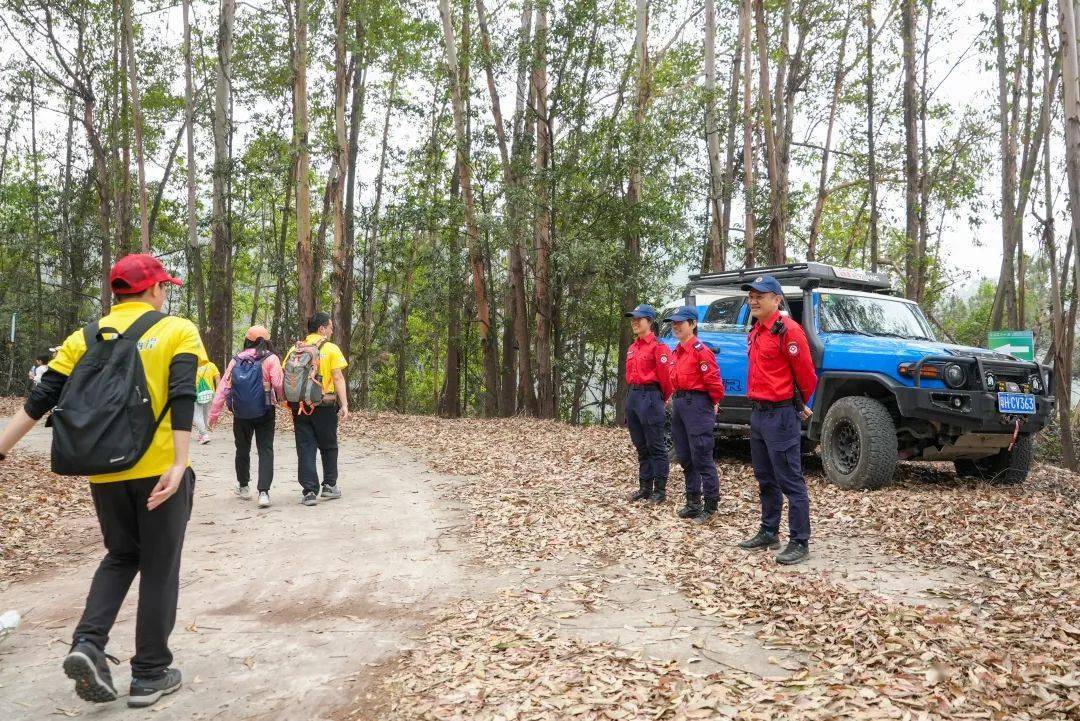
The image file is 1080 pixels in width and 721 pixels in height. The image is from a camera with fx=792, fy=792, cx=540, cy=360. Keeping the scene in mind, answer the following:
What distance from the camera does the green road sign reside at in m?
11.9

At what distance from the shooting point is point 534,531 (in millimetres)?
7051

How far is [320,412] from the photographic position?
8219 millimetres

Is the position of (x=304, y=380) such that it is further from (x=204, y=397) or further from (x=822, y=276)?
(x=204, y=397)

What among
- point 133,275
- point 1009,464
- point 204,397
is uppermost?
point 133,275

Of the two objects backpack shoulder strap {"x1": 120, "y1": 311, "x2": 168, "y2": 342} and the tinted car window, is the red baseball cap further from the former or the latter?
the tinted car window

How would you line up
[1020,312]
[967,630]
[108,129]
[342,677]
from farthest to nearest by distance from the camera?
[108,129] < [1020,312] < [967,630] < [342,677]

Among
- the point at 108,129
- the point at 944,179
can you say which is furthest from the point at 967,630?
the point at 108,129

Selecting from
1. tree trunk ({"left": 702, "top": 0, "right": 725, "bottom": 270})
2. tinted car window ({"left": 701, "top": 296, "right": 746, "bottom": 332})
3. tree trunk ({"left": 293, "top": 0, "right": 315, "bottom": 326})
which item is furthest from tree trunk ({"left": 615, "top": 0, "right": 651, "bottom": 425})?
tinted car window ({"left": 701, "top": 296, "right": 746, "bottom": 332})

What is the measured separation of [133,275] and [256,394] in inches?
181

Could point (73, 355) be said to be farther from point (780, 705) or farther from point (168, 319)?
point (780, 705)

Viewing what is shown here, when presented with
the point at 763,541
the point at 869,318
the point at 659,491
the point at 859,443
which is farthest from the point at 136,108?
the point at 763,541

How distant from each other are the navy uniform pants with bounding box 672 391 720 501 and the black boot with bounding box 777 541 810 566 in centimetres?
140

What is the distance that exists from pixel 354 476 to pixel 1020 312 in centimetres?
1839

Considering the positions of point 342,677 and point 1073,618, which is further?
point 1073,618
